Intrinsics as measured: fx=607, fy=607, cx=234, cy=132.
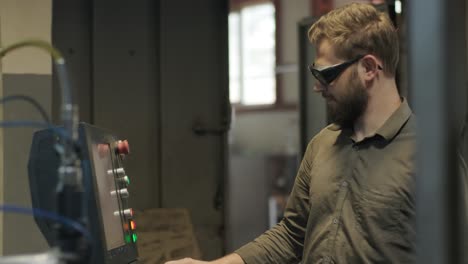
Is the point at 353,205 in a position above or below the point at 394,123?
below

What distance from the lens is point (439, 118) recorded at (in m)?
0.76

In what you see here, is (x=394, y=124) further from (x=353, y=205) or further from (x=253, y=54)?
(x=253, y=54)

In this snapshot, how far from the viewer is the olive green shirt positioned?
1.50 m

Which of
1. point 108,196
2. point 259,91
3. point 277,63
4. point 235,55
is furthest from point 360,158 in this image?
point 235,55

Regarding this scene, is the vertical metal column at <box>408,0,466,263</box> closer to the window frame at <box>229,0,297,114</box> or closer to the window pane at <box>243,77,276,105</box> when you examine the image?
the window frame at <box>229,0,297,114</box>

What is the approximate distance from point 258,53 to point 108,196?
5.78 m

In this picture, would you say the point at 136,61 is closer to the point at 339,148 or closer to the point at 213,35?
the point at 213,35

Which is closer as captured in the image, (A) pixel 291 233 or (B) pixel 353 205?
(B) pixel 353 205

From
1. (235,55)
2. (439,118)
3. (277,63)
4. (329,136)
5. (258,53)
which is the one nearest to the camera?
(439,118)

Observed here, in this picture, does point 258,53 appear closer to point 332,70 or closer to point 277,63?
point 277,63

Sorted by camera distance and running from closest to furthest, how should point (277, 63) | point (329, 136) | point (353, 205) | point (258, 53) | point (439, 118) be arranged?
1. point (439, 118)
2. point (353, 205)
3. point (329, 136)
4. point (277, 63)
5. point (258, 53)

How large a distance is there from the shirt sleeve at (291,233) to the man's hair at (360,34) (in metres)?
0.35

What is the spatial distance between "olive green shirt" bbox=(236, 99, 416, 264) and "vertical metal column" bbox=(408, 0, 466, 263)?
0.65 m

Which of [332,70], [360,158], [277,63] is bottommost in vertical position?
[360,158]
